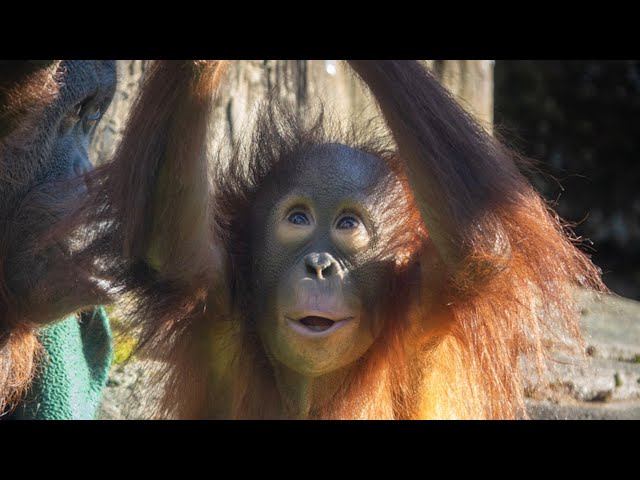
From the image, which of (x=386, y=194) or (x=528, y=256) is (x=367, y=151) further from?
(x=528, y=256)

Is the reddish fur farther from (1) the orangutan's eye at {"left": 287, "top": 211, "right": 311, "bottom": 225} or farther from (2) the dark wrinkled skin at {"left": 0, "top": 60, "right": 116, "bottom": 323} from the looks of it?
(1) the orangutan's eye at {"left": 287, "top": 211, "right": 311, "bottom": 225}

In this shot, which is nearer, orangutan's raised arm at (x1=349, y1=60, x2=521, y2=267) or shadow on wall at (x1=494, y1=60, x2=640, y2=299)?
orangutan's raised arm at (x1=349, y1=60, x2=521, y2=267)

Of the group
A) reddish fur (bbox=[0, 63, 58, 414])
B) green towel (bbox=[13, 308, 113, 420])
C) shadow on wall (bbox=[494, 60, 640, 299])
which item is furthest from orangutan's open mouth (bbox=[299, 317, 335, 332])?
shadow on wall (bbox=[494, 60, 640, 299])

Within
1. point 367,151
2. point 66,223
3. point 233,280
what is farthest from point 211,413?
point 367,151

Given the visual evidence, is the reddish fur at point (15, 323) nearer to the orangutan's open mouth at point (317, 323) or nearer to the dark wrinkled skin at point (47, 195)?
the dark wrinkled skin at point (47, 195)

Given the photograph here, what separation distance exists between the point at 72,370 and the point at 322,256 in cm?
112

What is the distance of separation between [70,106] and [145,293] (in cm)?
84

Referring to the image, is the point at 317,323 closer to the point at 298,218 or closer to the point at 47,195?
the point at 298,218

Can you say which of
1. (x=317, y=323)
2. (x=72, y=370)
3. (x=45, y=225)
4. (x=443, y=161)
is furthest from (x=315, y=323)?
(x=72, y=370)

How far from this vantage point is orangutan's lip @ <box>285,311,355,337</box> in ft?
8.73

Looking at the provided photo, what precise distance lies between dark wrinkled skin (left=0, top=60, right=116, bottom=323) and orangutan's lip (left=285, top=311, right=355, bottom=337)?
59 centimetres

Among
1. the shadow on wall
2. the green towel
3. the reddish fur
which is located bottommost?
the shadow on wall

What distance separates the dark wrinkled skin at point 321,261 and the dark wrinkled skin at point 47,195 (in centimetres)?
52

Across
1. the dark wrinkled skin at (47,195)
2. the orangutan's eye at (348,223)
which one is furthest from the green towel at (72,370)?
the orangutan's eye at (348,223)
